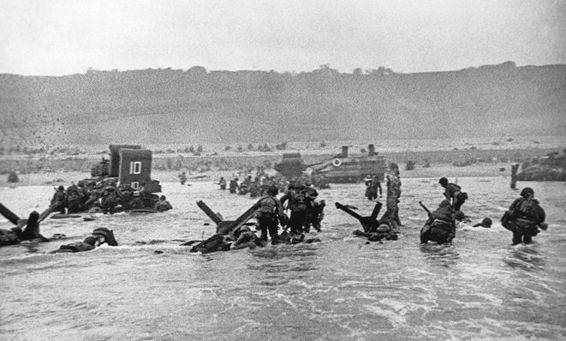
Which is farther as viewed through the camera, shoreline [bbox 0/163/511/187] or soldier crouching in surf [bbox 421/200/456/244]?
shoreline [bbox 0/163/511/187]

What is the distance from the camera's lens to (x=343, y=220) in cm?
1730


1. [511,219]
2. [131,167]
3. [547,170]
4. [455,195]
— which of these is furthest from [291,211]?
[547,170]

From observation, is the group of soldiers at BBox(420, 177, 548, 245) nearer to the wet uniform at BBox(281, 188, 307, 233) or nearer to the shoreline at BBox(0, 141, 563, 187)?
the wet uniform at BBox(281, 188, 307, 233)

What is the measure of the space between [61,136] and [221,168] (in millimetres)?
40141

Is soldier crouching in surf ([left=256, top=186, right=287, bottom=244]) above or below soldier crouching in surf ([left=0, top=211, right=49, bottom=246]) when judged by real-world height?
above

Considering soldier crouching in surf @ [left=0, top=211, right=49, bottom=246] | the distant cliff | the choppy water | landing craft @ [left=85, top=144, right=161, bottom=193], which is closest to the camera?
the choppy water

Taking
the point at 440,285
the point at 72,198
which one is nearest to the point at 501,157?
the point at 72,198

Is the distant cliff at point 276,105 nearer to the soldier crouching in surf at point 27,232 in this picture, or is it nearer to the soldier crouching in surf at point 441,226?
the soldier crouching in surf at point 27,232

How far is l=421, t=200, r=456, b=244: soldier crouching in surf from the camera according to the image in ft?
38.4

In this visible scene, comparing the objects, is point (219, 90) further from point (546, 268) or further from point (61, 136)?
point (546, 268)

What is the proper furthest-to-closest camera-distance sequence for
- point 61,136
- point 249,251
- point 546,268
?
point 61,136 < point 249,251 < point 546,268

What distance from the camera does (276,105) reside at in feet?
307

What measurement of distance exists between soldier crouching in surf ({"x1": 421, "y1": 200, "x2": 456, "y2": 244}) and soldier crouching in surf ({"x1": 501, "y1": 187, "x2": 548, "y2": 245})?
1175 millimetres

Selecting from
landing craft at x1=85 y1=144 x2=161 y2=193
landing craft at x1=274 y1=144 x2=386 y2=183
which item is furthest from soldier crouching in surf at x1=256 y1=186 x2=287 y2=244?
landing craft at x1=274 y1=144 x2=386 y2=183
